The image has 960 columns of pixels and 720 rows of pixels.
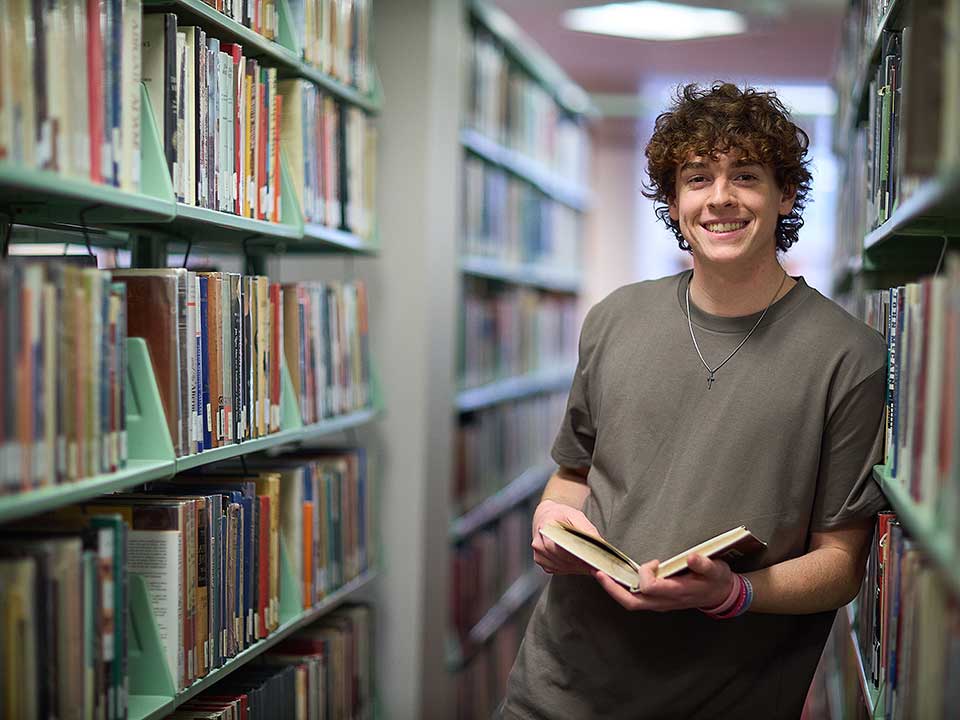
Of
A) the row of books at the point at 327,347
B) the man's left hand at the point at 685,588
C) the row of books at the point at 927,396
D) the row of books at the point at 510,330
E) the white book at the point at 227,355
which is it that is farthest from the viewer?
the row of books at the point at 510,330

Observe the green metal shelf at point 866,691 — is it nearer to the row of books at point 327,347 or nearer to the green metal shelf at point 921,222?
the green metal shelf at point 921,222

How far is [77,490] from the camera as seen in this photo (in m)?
1.44

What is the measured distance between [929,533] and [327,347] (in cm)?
163

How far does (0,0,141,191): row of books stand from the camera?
1.35 meters

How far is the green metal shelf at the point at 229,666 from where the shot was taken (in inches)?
66.7

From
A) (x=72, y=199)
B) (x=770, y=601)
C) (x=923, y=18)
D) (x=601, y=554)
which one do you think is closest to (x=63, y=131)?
(x=72, y=199)

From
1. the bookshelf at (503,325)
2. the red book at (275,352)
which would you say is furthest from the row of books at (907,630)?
the bookshelf at (503,325)

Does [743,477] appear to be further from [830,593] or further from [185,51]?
[185,51]

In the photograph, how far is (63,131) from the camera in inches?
57.0

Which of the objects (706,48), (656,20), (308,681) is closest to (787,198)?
(308,681)

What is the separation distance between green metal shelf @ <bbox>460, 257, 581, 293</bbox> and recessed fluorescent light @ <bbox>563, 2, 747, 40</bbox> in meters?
1.19

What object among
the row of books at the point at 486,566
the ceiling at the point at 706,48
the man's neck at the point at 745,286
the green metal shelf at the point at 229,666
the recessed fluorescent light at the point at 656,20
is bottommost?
the row of books at the point at 486,566

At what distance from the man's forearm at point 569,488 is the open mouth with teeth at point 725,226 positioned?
1.66 feet

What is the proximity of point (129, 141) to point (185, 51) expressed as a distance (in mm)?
294
